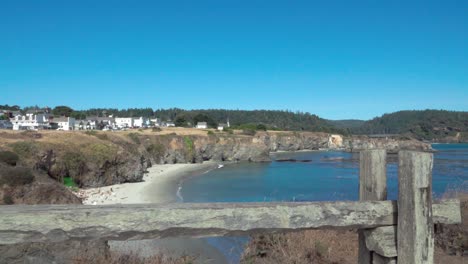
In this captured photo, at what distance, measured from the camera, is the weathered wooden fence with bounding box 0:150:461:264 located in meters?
3.11

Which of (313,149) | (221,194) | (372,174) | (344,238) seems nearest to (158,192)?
(221,194)

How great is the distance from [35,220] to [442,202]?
3.76 meters

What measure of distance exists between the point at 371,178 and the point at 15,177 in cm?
1674

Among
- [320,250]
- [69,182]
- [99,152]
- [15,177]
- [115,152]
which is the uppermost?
[320,250]

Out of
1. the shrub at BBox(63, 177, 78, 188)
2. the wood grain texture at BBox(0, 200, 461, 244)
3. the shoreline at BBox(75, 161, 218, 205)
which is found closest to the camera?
the wood grain texture at BBox(0, 200, 461, 244)

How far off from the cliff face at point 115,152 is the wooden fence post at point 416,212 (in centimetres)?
2966

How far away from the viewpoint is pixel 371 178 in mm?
3965

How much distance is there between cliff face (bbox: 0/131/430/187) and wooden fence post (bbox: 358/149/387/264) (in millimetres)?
29160

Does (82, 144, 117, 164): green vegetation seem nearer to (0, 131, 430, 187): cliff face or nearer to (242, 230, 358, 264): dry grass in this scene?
(0, 131, 430, 187): cliff face

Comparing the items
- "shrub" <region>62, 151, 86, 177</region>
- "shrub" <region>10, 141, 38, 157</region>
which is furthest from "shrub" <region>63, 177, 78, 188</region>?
"shrub" <region>10, 141, 38, 157</region>

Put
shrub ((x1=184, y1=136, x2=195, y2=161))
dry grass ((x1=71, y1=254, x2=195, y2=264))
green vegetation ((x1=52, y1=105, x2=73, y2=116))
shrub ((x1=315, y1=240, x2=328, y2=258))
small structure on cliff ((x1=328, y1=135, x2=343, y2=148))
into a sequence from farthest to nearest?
1. small structure on cliff ((x1=328, y1=135, x2=343, y2=148))
2. green vegetation ((x1=52, y1=105, x2=73, y2=116))
3. shrub ((x1=184, y1=136, x2=195, y2=161))
4. shrub ((x1=315, y1=240, x2=328, y2=258))
5. dry grass ((x1=71, y1=254, x2=195, y2=264))

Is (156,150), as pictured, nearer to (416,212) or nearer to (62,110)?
(416,212)

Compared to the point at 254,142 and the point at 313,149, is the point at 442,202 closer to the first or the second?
the point at 254,142

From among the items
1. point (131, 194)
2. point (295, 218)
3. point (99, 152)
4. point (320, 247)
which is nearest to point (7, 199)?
point (320, 247)
